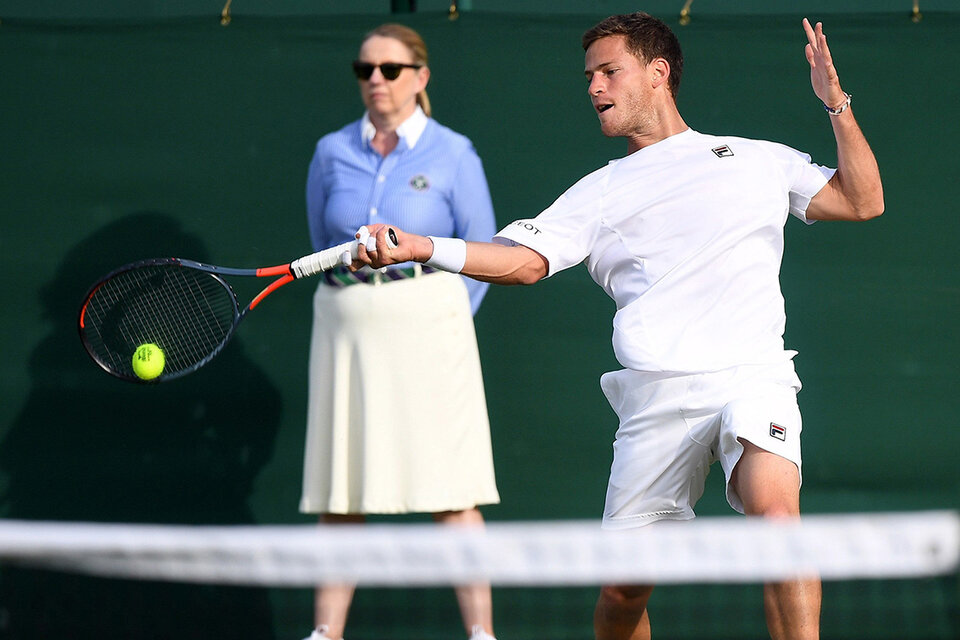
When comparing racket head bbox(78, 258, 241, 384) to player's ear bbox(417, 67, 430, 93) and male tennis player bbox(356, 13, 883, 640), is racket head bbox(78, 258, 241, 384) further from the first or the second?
male tennis player bbox(356, 13, 883, 640)

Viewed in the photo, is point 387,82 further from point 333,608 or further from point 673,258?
point 333,608

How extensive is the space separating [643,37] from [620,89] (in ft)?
0.46

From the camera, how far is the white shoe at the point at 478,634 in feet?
11.3

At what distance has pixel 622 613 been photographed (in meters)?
2.99

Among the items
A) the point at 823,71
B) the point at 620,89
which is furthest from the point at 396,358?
the point at 823,71

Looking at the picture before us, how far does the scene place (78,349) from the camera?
13.2 feet

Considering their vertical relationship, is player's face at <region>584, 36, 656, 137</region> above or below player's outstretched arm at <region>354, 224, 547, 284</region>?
Answer: above

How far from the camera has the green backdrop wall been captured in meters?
3.88

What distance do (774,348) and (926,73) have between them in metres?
1.51

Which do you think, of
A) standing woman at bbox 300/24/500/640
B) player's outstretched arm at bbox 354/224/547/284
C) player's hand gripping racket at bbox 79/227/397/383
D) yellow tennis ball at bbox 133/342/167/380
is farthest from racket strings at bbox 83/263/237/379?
player's outstretched arm at bbox 354/224/547/284

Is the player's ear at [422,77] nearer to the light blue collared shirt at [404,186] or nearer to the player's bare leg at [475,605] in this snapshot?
the light blue collared shirt at [404,186]

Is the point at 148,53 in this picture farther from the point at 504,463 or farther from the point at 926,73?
the point at 926,73

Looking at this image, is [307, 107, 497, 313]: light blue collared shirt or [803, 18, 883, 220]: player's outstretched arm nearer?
[803, 18, 883, 220]: player's outstretched arm

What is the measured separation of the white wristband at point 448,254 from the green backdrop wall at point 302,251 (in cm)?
117
